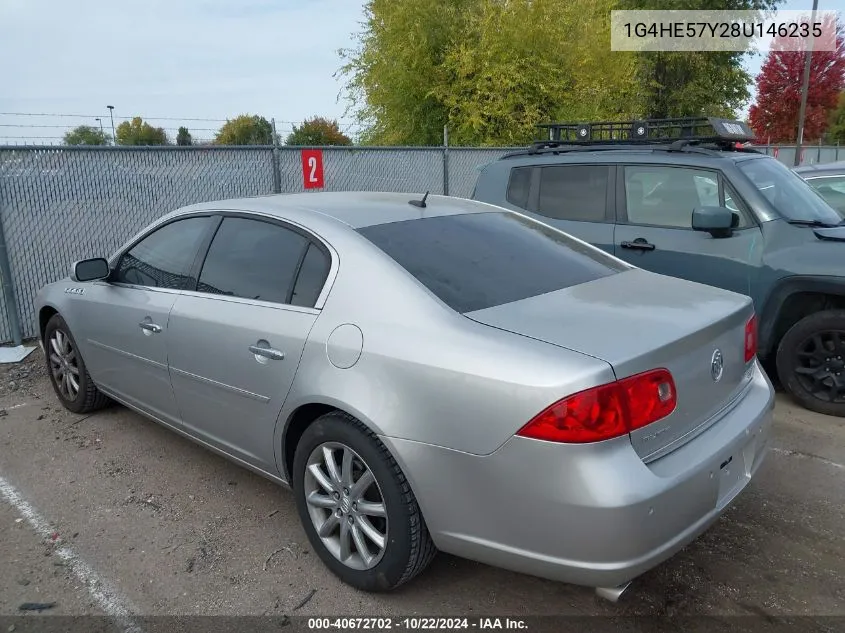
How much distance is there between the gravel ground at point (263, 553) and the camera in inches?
107

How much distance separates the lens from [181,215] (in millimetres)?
3887

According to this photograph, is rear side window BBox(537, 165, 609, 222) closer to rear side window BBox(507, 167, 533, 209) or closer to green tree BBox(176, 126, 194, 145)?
rear side window BBox(507, 167, 533, 209)

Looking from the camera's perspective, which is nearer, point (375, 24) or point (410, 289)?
point (410, 289)

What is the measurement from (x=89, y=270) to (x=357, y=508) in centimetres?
244

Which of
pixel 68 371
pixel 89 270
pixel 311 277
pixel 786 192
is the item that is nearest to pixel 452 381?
pixel 311 277

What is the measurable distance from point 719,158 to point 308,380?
12.5 ft

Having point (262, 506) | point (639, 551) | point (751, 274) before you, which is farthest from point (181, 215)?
point (751, 274)

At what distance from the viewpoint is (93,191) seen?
715 centimetres

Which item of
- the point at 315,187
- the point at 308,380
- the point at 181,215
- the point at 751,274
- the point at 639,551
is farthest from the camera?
the point at 315,187

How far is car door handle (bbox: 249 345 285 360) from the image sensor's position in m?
2.88

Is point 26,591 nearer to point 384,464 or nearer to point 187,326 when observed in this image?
point 187,326

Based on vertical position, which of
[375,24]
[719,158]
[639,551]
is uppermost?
[375,24]

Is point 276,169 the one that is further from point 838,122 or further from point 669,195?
point 838,122

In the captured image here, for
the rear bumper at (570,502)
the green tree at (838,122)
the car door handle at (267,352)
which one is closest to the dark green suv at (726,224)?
the rear bumper at (570,502)
